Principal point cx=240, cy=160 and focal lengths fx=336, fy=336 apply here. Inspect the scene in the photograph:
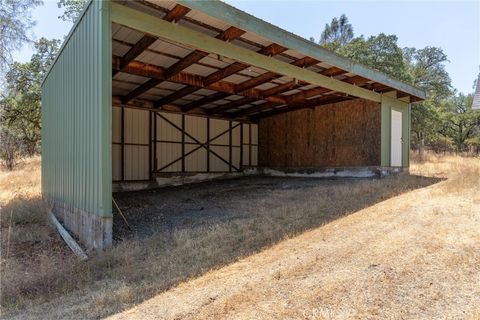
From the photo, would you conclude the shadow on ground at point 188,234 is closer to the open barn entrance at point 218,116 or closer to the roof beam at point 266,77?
the open barn entrance at point 218,116

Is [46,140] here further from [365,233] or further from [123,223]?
[365,233]

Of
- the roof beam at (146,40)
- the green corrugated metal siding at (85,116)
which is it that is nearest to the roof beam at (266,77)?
Answer: the roof beam at (146,40)

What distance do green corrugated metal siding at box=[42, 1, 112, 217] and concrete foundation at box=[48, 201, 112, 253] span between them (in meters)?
0.13

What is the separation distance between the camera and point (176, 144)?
13.4m

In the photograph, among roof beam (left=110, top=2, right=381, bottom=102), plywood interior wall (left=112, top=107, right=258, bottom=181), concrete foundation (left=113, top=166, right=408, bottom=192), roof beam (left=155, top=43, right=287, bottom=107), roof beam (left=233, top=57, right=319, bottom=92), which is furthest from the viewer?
plywood interior wall (left=112, top=107, right=258, bottom=181)

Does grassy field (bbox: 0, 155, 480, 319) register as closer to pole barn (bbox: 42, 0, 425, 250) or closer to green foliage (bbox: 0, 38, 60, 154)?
pole barn (bbox: 42, 0, 425, 250)

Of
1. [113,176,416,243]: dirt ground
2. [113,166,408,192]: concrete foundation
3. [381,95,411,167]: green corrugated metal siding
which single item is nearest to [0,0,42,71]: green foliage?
[113,166,408,192]: concrete foundation

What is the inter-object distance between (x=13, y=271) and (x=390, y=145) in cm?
1110

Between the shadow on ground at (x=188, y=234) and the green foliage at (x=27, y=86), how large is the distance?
12.4 metres

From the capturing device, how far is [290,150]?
1448cm

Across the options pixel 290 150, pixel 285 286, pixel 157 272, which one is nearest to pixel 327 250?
pixel 285 286

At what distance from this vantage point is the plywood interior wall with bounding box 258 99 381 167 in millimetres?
11586

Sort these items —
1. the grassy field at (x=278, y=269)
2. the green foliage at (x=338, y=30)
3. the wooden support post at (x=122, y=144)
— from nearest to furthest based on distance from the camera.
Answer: the grassy field at (x=278, y=269)
the wooden support post at (x=122, y=144)
the green foliage at (x=338, y=30)

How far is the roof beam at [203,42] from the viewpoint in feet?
17.6
